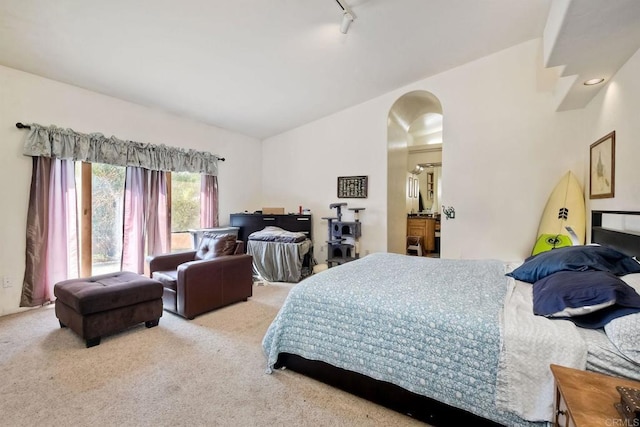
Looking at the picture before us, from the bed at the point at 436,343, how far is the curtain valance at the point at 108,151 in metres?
3.07

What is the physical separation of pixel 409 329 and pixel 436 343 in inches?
5.6

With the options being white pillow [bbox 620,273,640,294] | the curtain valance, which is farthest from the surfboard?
the curtain valance

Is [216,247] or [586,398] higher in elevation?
[216,247]

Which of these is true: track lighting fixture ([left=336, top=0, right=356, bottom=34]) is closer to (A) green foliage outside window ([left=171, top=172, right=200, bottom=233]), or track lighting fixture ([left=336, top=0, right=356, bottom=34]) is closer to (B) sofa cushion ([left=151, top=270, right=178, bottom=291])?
(B) sofa cushion ([left=151, top=270, right=178, bottom=291])

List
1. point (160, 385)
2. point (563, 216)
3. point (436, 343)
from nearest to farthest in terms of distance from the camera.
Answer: point (436, 343), point (160, 385), point (563, 216)

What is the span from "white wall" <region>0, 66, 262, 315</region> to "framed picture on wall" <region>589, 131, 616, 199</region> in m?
5.01

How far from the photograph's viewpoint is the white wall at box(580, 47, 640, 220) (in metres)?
2.17

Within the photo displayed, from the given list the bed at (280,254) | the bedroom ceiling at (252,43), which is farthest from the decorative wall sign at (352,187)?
the bedroom ceiling at (252,43)

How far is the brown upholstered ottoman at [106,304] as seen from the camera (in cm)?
237

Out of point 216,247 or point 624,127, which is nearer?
point 624,127

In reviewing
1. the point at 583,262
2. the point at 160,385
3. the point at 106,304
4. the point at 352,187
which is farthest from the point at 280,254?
the point at 583,262

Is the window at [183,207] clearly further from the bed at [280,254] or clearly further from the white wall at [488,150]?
the white wall at [488,150]

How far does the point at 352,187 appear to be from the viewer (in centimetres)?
502

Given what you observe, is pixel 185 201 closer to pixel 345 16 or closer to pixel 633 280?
pixel 345 16
